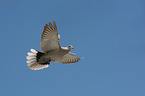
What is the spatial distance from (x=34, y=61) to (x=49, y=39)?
2.84 meters

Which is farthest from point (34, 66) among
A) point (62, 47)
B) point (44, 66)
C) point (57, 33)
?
point (57, 33)

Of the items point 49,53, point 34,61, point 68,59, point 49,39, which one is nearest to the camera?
point 49,39

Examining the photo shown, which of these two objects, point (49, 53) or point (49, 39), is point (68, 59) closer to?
point (49, 53)

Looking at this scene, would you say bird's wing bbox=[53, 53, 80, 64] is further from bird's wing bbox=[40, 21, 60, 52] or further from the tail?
bird's wing bbox=[40, 21, 60, 52]

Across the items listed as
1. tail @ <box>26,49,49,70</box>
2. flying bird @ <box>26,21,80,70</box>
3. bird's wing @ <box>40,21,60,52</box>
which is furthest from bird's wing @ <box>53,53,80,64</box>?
bird's wing @ <box>40,21,60,52</box>

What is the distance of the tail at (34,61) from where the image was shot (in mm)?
13297

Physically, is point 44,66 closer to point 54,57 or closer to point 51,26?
point 54,57

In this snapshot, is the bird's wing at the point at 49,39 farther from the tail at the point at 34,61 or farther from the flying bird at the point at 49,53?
the tail at the point at 34,61

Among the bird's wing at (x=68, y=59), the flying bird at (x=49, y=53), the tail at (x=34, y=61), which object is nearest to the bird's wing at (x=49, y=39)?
the flying bird at (x=49, y=53)

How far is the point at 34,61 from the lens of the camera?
13719 millimetres

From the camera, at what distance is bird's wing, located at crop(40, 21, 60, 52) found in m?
11.2

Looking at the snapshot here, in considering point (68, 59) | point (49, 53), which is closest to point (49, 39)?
point (49, 53)

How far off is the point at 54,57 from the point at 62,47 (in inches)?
41.7

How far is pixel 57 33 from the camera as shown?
37.2 ft
